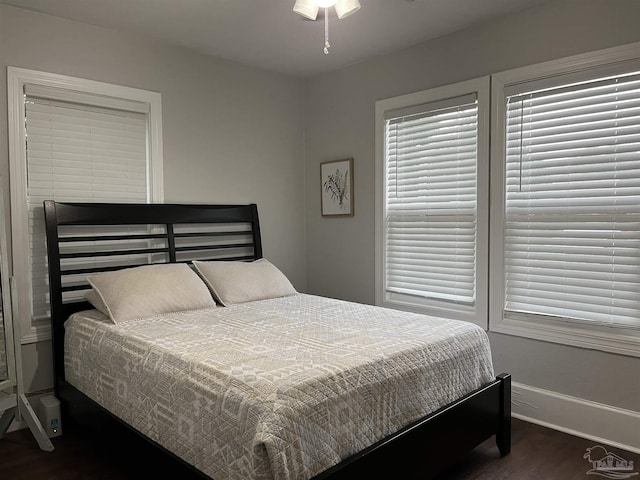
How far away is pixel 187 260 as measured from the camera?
3.72 m

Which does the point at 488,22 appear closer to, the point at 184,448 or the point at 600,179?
the point at 600,179

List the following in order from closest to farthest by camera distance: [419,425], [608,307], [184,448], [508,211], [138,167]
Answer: [184,448], [419,425], [608,307], [508,211], [138,167]

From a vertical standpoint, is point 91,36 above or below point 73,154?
above

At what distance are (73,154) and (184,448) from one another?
2214mm

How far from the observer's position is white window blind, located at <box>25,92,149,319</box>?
3.04m

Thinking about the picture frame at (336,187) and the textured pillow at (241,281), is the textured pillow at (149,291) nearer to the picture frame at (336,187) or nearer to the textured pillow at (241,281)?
the textured pillow at (241,281)

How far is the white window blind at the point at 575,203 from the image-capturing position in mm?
2672

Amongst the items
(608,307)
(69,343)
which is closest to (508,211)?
(608,307)

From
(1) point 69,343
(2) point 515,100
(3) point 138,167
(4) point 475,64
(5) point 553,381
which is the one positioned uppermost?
(4) point 475,64

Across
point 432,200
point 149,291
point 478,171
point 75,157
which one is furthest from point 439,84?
point 75,157

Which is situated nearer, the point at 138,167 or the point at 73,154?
the point at 73,154

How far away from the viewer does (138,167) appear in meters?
3.49

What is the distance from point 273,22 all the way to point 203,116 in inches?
39.8

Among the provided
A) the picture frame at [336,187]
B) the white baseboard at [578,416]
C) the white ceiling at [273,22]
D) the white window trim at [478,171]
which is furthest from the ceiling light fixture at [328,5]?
the white baseboard at [578,416]
